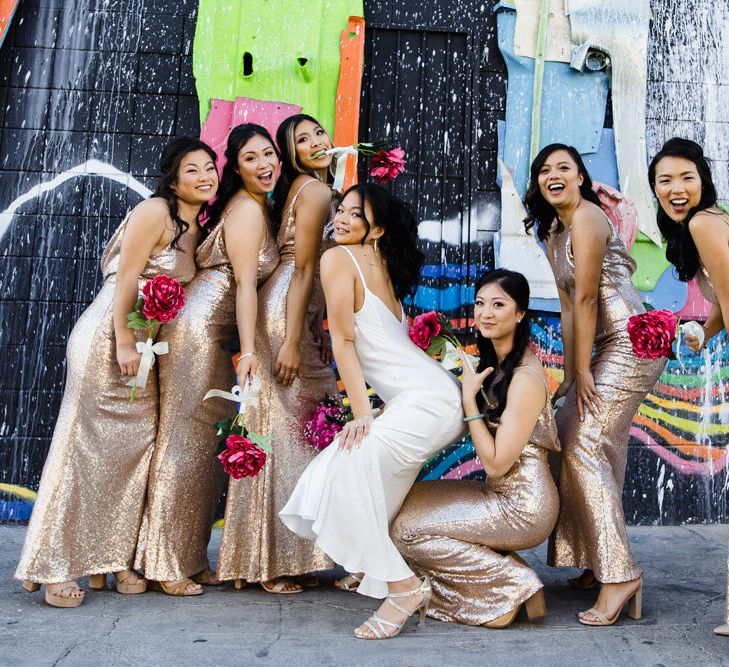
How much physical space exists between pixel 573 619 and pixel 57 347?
3.78m

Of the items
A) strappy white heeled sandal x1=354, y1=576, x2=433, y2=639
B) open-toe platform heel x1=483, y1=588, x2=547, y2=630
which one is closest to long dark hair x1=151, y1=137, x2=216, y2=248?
strappy white heeled sandal x1=354, y1=576, x2=433, y2=639

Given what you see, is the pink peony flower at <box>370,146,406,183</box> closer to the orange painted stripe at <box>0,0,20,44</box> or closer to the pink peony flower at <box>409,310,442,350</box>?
the pink peony flower at <box>409,310,442,350</box>

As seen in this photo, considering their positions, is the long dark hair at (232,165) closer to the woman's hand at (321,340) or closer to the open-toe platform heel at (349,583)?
the woman's hand at (321,340)

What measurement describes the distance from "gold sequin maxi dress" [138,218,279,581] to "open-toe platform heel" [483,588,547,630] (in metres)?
1.51

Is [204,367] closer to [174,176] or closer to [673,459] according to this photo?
[174,176]

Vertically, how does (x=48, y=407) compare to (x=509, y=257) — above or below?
below

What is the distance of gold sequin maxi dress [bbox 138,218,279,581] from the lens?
3828 mm

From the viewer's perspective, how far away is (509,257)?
5.62 metres

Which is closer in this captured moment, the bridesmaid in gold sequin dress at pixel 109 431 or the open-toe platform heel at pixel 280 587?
the bridesmaid in gold sequin dress at pixel 109 431

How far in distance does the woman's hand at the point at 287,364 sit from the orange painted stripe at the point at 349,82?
6.92 feet

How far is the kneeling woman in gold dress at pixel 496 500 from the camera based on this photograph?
10.9ft

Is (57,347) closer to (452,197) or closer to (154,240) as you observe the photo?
(154,240)

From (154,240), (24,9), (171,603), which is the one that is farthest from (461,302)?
(24,9)

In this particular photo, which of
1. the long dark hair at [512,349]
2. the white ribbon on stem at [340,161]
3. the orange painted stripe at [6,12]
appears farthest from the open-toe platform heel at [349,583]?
the orange painted stripe at [6,12]
